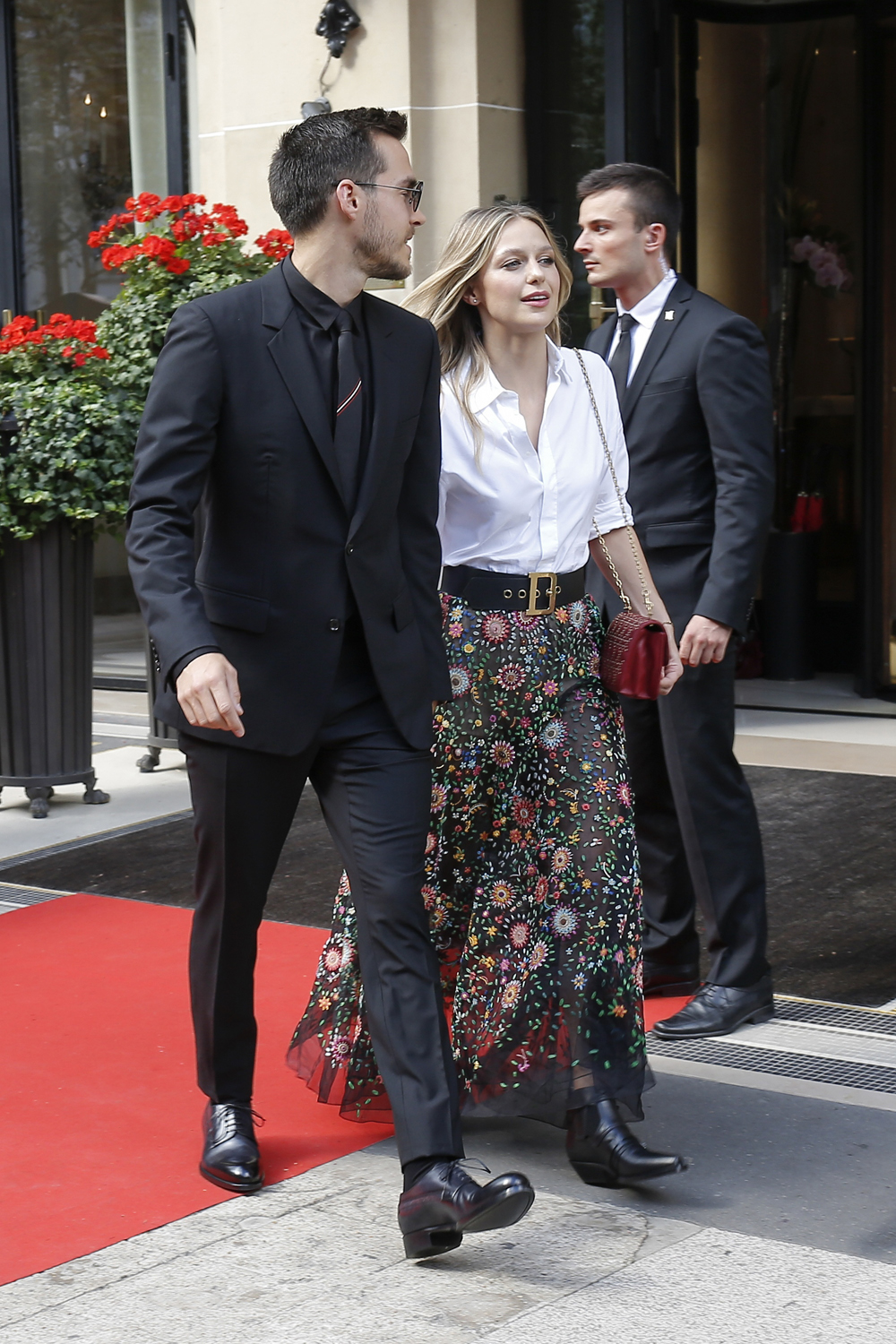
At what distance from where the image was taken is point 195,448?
10.5 feet

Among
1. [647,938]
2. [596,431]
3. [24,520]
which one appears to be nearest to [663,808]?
[647,938]

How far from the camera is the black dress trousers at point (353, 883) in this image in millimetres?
3184

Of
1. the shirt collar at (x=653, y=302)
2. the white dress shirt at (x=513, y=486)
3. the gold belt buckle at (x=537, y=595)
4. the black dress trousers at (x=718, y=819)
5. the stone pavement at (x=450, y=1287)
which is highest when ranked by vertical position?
the shirt collar at (x=653, y=302)

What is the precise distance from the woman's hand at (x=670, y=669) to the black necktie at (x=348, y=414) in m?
0.85

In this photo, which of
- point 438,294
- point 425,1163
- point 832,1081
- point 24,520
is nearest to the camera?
point 425,1163

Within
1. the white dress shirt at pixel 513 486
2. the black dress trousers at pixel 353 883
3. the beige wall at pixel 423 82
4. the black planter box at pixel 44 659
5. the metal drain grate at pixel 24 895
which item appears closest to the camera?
the black dress trousers at pixel 353 883

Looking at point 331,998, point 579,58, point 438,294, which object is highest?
point 579,58

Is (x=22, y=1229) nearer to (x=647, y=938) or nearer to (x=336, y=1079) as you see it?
(x=336, y=1079)

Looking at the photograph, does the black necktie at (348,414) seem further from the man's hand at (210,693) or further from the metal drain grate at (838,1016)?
the metal drain grate at (838,1016)

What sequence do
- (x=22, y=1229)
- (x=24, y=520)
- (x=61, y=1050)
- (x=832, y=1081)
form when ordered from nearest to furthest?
(x=22, y=1229) < (x=832, y=1081) < (x=61, y=1050) < (x=24, y=520)

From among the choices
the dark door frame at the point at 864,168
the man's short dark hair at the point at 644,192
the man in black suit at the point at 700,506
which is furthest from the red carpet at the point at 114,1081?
the dark door frame at the point at 864,168

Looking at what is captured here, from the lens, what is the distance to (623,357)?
455cm

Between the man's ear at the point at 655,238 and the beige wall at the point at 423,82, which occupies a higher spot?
the beige wall at the point at 423,82

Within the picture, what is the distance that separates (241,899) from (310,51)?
6365mm
